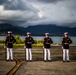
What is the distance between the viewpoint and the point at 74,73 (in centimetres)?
1442

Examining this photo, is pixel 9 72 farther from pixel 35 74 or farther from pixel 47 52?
pixel 47 52

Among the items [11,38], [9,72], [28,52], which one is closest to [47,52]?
[28,52]

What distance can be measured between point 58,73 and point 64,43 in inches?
267

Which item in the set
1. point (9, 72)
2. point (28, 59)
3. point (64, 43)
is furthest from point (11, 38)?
point (9, 72)

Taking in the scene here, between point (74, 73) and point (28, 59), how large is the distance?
7062mm

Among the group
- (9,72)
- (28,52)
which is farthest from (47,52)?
(9,72)

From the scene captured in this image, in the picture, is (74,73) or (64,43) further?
(64,43)

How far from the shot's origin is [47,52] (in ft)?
69.5

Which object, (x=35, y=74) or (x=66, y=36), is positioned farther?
(x=66, y=36)

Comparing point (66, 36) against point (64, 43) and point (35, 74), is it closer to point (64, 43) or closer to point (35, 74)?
point (64, 43)

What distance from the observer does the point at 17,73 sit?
1444cm

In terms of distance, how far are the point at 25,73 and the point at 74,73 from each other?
7.22ft

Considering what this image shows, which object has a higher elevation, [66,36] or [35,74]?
[66,36]

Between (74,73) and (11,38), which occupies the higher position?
(11,38)
